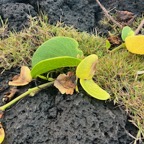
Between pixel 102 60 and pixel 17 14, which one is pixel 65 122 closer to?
pixel 102 60

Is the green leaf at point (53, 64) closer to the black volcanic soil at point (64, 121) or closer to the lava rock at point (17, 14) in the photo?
the black volcanic soil at point (64, 121)

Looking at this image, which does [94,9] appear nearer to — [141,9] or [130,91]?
[141,9]

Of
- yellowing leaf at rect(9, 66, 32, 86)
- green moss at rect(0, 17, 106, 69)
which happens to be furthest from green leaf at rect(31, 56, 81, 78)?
green moss at rect(0, 17, 106, 69)

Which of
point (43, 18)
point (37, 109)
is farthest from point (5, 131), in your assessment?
point (43, 18)

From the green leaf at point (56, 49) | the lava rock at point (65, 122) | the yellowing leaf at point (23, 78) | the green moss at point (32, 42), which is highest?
the green leaf at point (56, 49)

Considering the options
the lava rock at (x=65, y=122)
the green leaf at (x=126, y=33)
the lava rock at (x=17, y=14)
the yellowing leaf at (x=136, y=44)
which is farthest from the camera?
the lava rock at (x=17, y=14)

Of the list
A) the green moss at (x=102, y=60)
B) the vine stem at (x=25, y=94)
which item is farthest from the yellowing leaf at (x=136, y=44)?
the vine stem at (x=25, y=94)

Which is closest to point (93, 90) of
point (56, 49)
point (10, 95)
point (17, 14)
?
point (56, 49)
